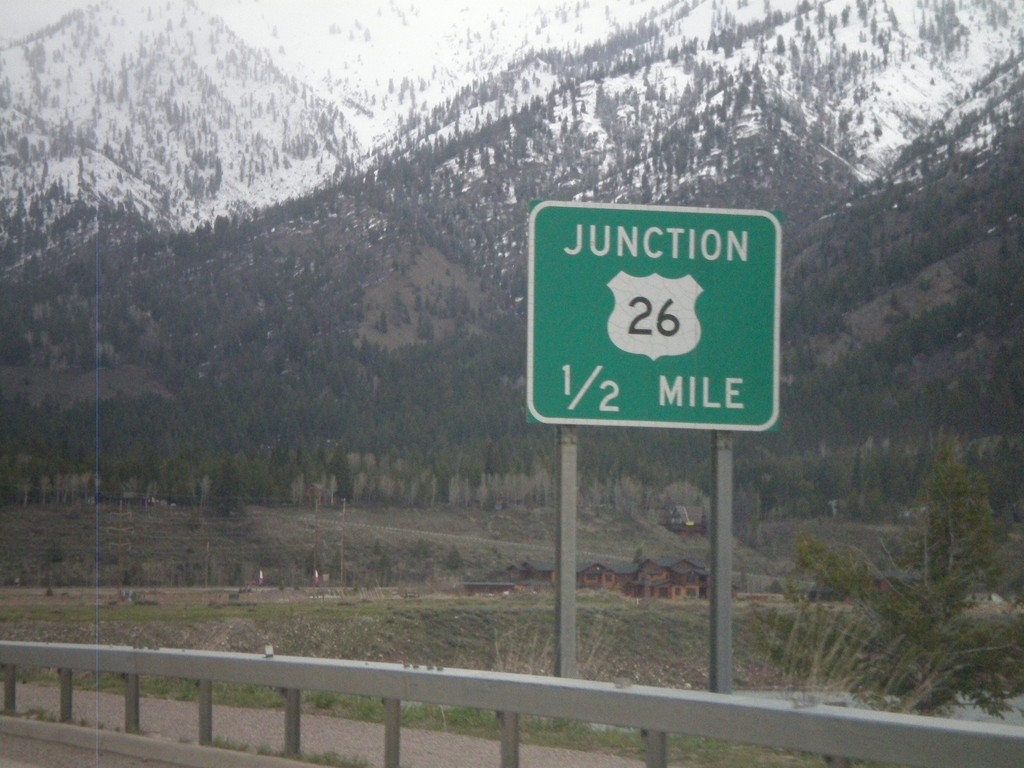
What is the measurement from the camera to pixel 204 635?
554 inches

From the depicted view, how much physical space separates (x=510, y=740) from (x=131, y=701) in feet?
10.6

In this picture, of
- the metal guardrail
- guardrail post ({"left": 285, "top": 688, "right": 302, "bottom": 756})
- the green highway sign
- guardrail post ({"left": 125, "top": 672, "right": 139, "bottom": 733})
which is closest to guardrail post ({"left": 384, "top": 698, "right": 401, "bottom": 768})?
the metal guardrail

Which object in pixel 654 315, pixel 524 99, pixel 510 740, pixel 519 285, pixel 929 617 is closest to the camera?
pixel 510 740

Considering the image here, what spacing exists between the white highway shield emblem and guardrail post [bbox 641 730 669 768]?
8.85 ft

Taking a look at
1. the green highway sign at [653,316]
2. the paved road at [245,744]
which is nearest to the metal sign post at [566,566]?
the green highway sign at [653,316]

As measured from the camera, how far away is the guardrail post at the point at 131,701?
8438 millimetres

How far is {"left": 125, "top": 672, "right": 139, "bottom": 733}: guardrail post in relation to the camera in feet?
27.7

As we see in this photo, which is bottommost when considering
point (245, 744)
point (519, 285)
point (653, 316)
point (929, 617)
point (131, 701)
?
point (929, 617)

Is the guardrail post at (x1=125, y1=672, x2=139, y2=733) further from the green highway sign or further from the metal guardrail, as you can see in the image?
the green highway sign

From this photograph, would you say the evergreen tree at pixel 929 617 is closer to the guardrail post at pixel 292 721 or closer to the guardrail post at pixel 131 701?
the guardrail post at pixel 292 721

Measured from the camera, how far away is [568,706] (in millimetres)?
6160

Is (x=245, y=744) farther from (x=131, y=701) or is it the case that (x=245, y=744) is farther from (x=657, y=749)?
(x=657, y=749)

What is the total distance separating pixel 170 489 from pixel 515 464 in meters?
20.1

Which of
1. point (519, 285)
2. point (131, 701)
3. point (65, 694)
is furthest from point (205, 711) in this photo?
point (519, 285)
